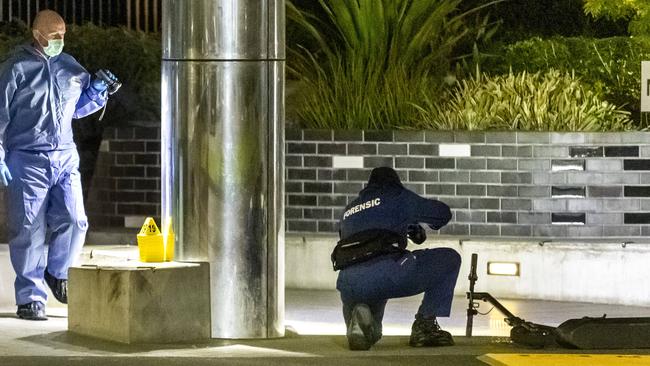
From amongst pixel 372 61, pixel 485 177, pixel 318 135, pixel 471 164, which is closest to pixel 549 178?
pixel 485 177

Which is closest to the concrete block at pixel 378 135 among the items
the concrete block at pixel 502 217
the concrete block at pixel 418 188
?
the concrete block at pixel 418 188

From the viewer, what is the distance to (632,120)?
14.5 metres

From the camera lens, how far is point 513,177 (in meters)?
13.0

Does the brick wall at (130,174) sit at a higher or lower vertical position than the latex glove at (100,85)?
lower

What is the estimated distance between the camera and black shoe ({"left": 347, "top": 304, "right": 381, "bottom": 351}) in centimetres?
956

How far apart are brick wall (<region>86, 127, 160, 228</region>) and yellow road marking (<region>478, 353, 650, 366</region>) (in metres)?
5.01

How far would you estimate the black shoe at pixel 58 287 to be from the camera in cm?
1113

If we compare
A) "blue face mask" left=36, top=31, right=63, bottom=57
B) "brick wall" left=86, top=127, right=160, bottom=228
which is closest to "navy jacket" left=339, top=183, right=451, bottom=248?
"blue face mask" left=36, top=31, right=63, bottom=57

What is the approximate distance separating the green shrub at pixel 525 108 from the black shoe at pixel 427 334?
153 inches

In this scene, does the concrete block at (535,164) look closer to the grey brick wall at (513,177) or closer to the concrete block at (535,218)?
the grey brick wall at (513,177)

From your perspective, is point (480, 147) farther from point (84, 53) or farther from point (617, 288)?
point (84, 53)

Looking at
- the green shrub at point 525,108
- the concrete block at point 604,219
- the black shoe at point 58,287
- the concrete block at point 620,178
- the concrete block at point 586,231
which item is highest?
the green shrub at point 525,108

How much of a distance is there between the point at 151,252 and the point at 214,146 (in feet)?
2.40

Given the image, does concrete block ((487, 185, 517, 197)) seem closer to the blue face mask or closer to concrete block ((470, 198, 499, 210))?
concrete block ((470, 198, 499, 210))
